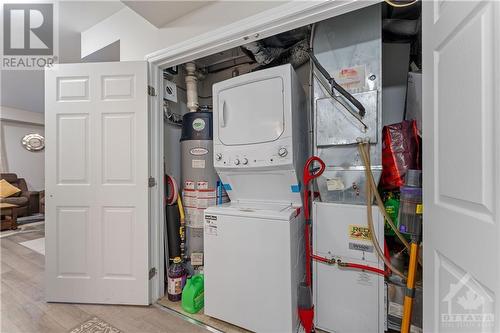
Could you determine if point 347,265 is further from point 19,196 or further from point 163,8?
point 19,196

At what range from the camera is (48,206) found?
6.31 ft

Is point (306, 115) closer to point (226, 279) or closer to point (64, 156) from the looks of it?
point (226, 279)

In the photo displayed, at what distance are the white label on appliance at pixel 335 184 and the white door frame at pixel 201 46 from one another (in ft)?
3.35

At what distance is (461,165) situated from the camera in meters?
0.78

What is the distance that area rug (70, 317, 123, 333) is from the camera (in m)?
1.58

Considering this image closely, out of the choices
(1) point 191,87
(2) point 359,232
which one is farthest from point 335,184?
(1) point 191,87

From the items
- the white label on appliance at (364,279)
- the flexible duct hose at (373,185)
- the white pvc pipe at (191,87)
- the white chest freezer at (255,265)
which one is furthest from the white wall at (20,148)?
the white label on appliance at (364,279)

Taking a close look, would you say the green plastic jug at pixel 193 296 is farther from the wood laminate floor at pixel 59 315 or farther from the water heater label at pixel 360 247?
the water heater label at pixel 360 247

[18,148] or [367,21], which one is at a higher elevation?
[367,21]

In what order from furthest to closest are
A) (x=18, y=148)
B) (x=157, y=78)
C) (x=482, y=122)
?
(x=18, y=148) < (x=157, y=78) < (x=482, y=122)

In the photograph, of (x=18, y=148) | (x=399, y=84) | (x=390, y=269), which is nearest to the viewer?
(x=390, y=269)

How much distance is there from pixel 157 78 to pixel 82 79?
2.04 feet

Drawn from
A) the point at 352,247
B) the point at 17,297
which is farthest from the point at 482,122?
the point at 17,297

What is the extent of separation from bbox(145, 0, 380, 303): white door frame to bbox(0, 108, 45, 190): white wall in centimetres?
599
